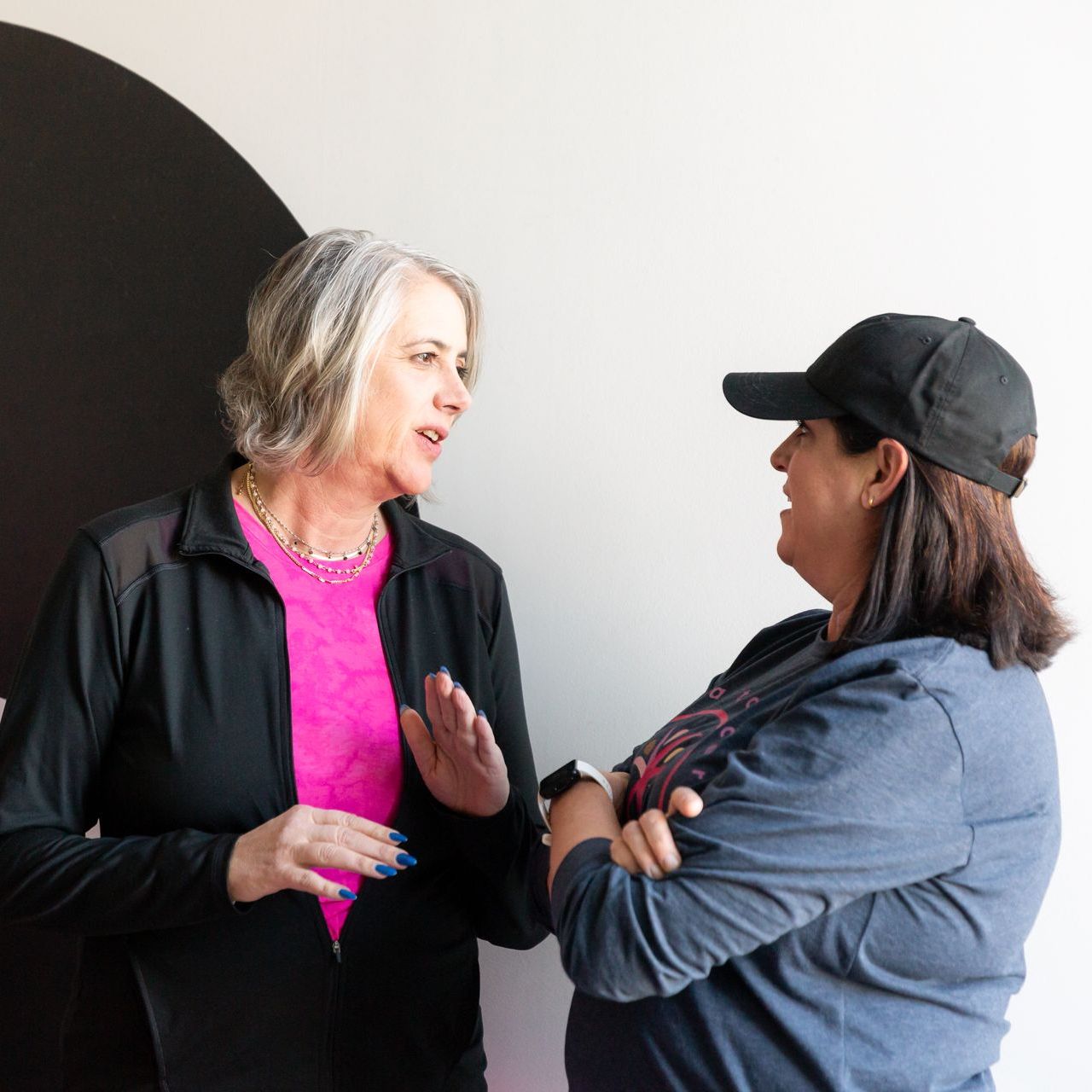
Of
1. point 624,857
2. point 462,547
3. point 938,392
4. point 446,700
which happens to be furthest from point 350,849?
point 938,392

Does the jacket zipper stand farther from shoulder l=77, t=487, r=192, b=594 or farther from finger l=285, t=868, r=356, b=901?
finger l=285, t=868, r=356, b=901

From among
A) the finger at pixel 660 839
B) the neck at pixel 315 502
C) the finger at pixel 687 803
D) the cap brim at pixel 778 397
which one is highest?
the cap brim at pixel 778 397

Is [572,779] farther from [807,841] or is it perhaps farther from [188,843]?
[188,843]

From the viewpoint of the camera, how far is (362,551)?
5.46ft

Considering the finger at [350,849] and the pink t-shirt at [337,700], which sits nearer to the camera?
the finger at [350,849]

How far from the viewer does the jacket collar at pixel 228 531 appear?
1494 millimetres

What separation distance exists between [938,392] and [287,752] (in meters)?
0.92

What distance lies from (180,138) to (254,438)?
2.49ft

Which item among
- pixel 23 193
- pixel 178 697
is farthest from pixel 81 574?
pixel 23 193

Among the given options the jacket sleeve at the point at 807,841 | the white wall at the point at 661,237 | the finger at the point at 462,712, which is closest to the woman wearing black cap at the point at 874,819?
the jacket sleeve at the point at 807,841

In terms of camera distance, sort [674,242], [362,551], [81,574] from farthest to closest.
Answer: [674,242] < [362,551] < [81,574]

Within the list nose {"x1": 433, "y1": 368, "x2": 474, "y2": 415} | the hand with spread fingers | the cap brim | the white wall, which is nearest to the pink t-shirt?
nose {"x1": 433, "y1": 368, "x2": 474, "y2": 415}

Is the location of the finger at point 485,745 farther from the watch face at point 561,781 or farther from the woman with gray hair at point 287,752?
the watch face at point 561,781

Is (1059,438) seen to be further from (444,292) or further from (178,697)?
(178,697)
